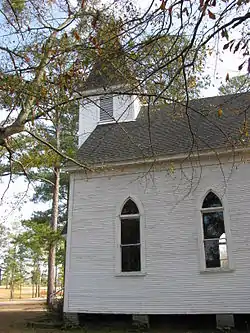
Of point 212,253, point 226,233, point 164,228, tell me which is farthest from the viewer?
point 164,228

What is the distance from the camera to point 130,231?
39.0 ft

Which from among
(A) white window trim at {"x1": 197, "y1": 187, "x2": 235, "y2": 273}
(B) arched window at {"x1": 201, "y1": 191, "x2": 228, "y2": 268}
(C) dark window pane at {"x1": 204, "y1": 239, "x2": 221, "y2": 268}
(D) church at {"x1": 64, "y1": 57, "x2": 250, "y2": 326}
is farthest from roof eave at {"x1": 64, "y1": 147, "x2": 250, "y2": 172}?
(C) dark window pane at {"x1": 204, "y1": 239, "x2": 221, "y2": 268}

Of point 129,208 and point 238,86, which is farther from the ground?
point 238,86

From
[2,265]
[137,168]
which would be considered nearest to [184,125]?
[137,168]

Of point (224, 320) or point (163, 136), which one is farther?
point (163, 136)

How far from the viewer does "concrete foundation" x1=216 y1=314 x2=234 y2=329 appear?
10273 millimetres

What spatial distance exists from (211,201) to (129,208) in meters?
2.59

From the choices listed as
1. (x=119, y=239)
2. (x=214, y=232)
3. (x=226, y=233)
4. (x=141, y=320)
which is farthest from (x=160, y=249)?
(x=141, y=320)

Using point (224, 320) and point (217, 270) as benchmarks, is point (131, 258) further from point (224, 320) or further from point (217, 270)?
point (224, 320)

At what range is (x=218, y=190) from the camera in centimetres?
1130

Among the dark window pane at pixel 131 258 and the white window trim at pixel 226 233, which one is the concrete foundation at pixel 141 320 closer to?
the dark window pane at pixel 131 258

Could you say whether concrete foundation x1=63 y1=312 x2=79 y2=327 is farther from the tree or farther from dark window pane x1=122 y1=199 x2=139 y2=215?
the tree

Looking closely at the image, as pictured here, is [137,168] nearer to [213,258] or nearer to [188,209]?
[188,209]

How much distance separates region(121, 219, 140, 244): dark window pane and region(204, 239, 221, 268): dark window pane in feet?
6.92
